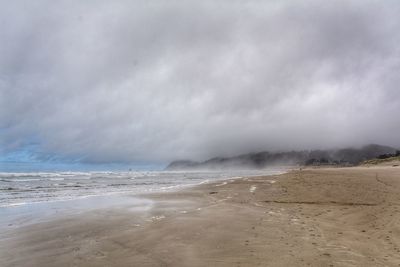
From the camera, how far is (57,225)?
1312 centimetres

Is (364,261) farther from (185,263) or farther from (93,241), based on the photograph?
(93,241)

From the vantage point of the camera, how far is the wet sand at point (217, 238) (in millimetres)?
8008

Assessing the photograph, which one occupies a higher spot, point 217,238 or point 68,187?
point 68,187

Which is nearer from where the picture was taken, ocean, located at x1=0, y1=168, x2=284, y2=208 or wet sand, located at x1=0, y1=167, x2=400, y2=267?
wet sand, located at x1=0, y1=167, x2=400, y2=267

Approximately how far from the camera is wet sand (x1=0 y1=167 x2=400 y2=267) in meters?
8.01

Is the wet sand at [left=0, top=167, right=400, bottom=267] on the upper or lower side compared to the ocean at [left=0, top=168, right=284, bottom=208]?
lower

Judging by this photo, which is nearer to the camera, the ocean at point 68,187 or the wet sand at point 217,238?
the wet sand at point 217,238

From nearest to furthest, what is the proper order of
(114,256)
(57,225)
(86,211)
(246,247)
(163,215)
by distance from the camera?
1. (114,256)
2. (246,247)
3. (57,225)
4. (163,215)
5. (86,211)

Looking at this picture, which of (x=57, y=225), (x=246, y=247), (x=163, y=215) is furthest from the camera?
(x=163, y=215)

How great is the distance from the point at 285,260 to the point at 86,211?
1179 centimetres

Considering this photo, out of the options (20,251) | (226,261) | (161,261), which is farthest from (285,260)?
(20,251)

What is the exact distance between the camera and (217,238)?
10234 mm

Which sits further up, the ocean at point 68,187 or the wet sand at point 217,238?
the ocean at point 68,187

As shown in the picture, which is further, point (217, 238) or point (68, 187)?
point (68, 187)
